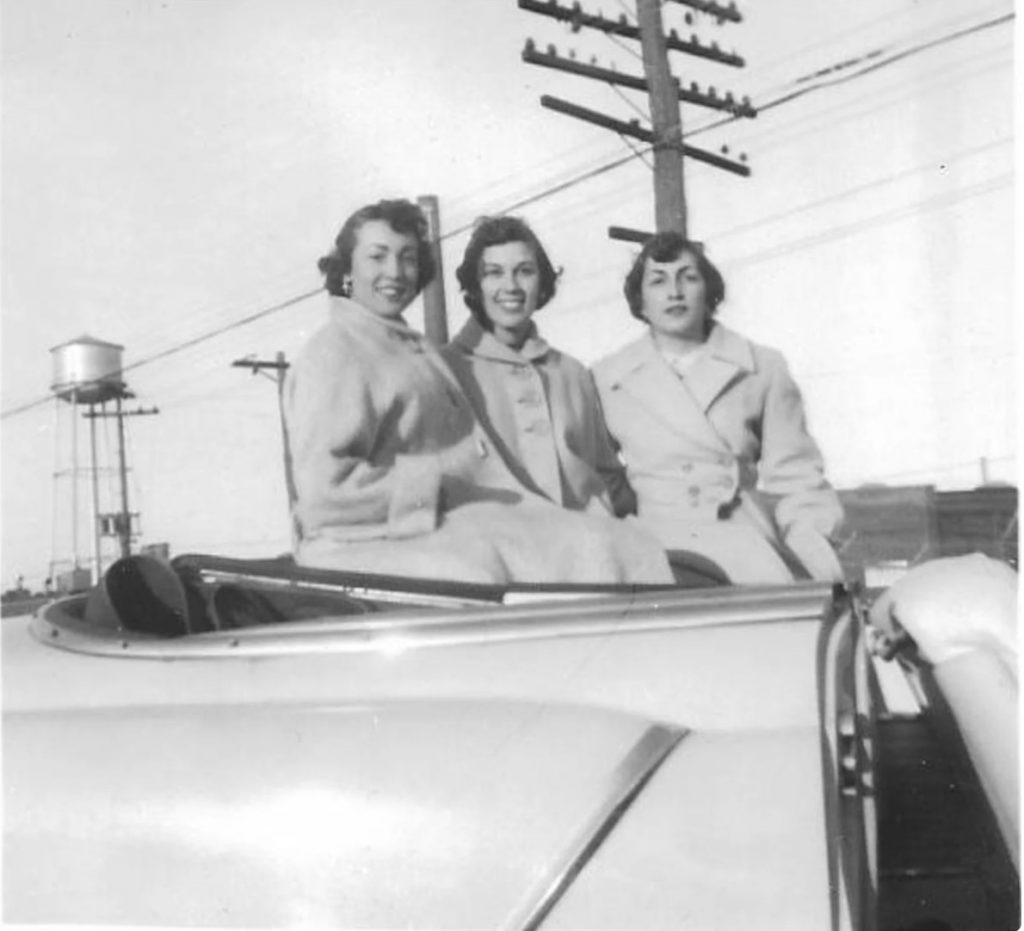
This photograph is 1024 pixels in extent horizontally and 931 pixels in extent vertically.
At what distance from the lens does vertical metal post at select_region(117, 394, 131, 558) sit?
1.67 m

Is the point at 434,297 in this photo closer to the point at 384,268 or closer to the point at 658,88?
the point at 384,268

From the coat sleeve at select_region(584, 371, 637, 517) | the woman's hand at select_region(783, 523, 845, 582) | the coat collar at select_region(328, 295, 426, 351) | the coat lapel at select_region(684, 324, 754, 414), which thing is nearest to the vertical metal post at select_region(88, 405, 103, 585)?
the coat collar at select_region(328, 295, 426, 351)

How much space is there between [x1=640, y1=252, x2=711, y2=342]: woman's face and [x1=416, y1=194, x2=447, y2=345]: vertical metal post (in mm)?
262

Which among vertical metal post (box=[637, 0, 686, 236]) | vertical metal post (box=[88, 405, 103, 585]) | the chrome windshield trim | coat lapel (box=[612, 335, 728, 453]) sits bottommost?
the chrome windshield trim

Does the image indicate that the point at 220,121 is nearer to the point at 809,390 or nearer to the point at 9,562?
the point at 9,562

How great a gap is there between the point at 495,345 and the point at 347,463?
0.82 feet

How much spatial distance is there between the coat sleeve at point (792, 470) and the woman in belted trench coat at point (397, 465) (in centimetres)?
18

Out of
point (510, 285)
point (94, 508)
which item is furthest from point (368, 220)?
point (94, 508)

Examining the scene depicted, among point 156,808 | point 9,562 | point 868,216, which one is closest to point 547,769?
point 156,808

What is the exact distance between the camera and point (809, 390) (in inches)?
63.5

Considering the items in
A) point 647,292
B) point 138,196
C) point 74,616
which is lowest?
point 74,616

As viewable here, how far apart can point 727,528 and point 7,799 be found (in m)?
0.94

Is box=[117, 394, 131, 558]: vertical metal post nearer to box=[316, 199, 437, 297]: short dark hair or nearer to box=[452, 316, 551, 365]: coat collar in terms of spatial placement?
box=[316, 199, 437, 297]: short dark hair

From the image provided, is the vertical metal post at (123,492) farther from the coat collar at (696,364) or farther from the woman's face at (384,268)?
the coat collar at (696,364)
